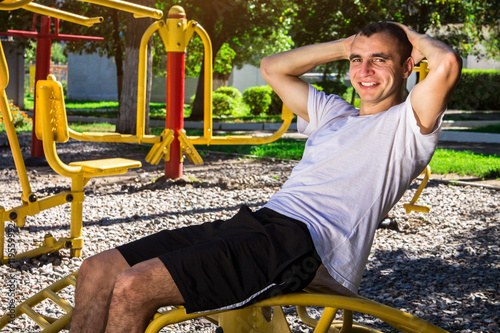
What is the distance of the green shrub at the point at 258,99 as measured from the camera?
18.2 m

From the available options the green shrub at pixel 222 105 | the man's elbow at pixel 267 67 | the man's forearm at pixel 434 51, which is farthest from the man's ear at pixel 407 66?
the green shrub at pixel 222 105

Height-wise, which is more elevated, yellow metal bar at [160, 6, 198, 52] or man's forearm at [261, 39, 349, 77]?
yellow metal bar at [160, 6, 198, 52]

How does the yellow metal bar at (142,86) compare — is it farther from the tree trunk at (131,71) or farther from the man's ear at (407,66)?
the tree trunk at (131,71)

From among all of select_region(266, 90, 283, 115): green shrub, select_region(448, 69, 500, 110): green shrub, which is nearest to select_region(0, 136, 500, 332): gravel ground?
select_region(266, 90, 283, 115): green shrub

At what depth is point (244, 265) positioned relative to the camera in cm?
181

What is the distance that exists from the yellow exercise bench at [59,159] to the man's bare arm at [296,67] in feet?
4.32

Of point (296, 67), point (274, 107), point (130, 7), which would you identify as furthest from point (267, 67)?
point (274, 107)

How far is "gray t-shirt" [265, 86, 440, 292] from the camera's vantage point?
1926mm

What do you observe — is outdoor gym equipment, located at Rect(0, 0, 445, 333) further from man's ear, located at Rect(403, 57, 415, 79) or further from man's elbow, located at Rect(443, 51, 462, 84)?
man's ear, located at Rect(403, 57, 415, 79)

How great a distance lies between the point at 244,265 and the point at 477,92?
74.1ft

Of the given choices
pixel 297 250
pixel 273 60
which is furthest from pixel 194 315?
pixel 273 60

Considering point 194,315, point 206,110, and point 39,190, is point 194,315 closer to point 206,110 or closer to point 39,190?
point 206,110

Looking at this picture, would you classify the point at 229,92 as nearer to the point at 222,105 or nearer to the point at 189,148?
the point at 222,105

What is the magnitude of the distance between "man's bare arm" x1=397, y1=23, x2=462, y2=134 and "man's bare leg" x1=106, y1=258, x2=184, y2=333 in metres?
0.97
